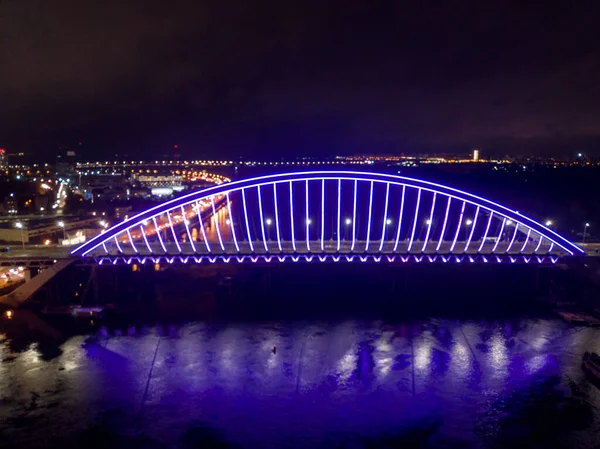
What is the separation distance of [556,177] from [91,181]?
6059 cm

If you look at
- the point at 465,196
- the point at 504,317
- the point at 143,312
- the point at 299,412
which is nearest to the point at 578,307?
the point at 504,317

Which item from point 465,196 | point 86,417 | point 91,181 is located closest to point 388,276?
point 465,196

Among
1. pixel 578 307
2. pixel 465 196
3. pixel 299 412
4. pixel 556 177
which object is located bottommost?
pixel 299 412

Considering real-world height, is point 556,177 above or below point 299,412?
above

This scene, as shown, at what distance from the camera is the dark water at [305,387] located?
11.7 m

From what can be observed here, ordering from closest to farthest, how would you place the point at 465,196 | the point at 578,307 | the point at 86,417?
the point at 86,417 < the point at 578,307 < the point at 465,196

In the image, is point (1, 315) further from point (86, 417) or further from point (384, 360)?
point (384, 360)

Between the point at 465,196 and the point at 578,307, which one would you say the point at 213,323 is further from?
the point at 578,307

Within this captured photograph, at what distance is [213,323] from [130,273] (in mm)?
7753

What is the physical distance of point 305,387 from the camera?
45.5 ft

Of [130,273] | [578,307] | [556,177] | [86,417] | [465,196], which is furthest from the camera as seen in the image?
[556,177]

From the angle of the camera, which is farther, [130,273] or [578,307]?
[130,273]

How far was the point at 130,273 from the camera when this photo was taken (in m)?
24.8

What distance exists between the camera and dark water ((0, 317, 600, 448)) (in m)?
11.7
